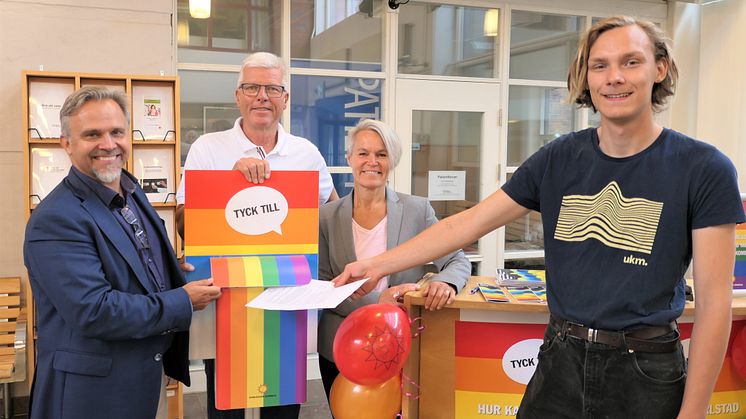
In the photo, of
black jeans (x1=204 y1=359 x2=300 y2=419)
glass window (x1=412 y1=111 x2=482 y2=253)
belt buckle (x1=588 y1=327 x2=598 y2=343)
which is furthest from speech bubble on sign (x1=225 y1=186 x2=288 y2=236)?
glass window (x1=412 y1=111 x2=482 y2=253)

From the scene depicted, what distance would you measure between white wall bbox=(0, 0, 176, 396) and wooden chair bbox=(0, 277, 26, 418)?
0.16 meters

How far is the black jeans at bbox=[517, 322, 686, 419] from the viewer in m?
1.53

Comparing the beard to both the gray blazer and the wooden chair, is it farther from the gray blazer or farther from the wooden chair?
the wooden chair

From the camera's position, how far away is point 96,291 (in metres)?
1.82

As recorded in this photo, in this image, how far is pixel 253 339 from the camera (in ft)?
6.77

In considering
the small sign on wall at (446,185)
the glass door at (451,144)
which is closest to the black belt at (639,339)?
the glass door at (451,144)

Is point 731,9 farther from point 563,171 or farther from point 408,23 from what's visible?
point 563,171

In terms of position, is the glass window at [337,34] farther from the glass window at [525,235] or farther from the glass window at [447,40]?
the glass window at [525,235]

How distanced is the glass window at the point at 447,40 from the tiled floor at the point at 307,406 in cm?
259

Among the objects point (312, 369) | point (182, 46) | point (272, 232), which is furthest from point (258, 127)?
point (312, 369)

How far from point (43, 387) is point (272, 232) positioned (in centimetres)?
80

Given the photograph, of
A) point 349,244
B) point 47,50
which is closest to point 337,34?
point 47,50

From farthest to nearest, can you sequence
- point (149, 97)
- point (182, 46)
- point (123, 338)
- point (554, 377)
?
point (182, 46)
point (149, 97)
point (123, 338)
point (554, 377)

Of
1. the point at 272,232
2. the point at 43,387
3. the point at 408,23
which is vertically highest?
the point at 408,23
